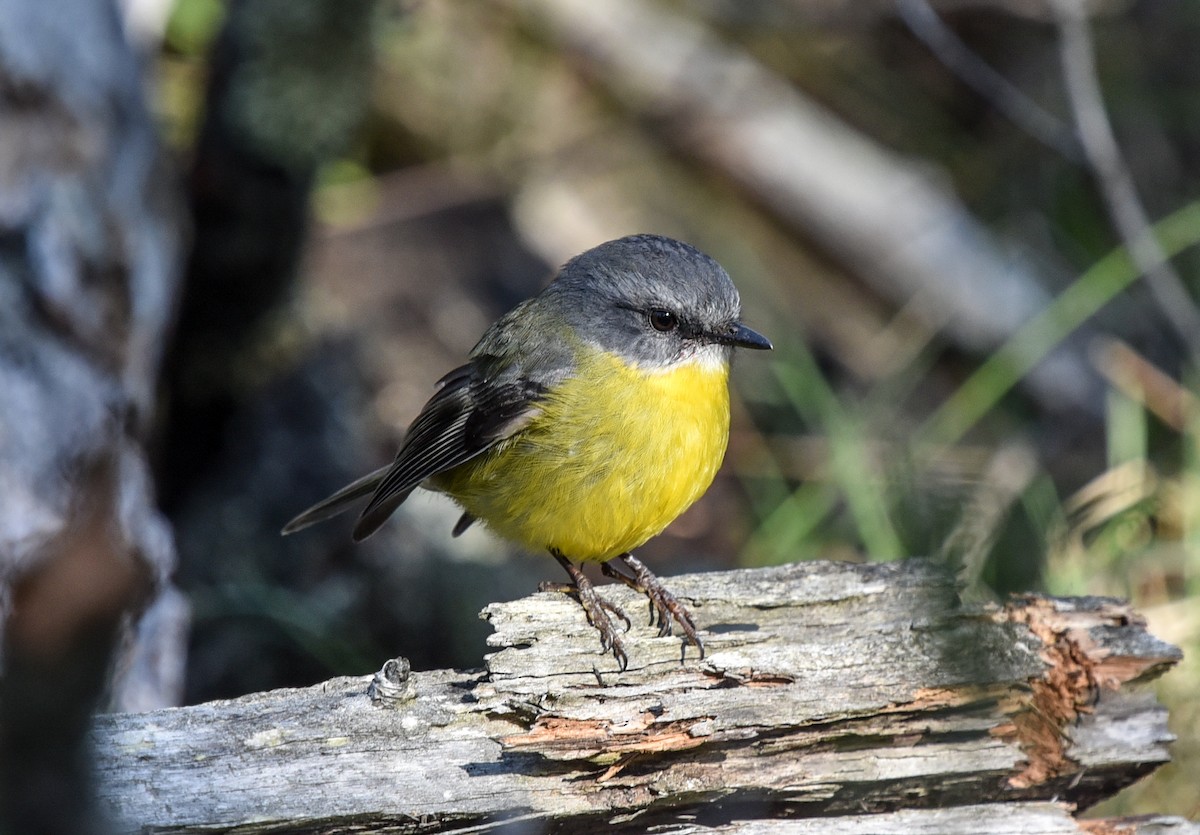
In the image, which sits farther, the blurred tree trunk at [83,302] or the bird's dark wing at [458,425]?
the bird's dark wing at [458,425]

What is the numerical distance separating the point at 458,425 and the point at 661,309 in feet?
2.72

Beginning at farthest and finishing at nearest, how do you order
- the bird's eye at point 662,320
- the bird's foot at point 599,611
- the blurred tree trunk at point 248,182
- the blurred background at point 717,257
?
the blurred tree trunk at point 248,182
the blurred background at point 717,257
the bird's eye at point 662,320
the bird's foot at point 599,611

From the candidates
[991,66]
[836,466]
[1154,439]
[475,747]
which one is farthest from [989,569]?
[991,66]

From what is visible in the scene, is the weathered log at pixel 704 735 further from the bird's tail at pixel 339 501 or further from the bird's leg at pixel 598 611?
the bird's tail at pixel 339 501

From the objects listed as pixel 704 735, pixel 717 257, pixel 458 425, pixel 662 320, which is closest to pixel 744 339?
pixel 662 320

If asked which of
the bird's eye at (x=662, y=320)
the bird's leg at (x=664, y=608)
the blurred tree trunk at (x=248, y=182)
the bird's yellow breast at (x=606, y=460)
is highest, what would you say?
the blurred tree trunk at (x=248, y=182)

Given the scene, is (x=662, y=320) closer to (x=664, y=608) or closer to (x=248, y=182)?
(x=664, y=608)

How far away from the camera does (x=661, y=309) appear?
4.24 m

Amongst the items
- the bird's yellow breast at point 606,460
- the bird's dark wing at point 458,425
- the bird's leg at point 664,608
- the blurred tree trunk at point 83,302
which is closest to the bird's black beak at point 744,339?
the bird's yellow breast at point 606,460

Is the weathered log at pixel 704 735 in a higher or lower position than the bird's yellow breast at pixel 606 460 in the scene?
lower

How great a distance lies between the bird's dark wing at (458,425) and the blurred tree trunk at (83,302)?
33.3 inches

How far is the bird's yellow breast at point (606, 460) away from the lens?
3.83 m

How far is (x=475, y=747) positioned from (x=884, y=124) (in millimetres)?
6898

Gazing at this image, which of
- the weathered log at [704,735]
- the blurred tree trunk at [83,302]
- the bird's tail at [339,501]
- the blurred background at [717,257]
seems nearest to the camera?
the weathered log at [704,735]
